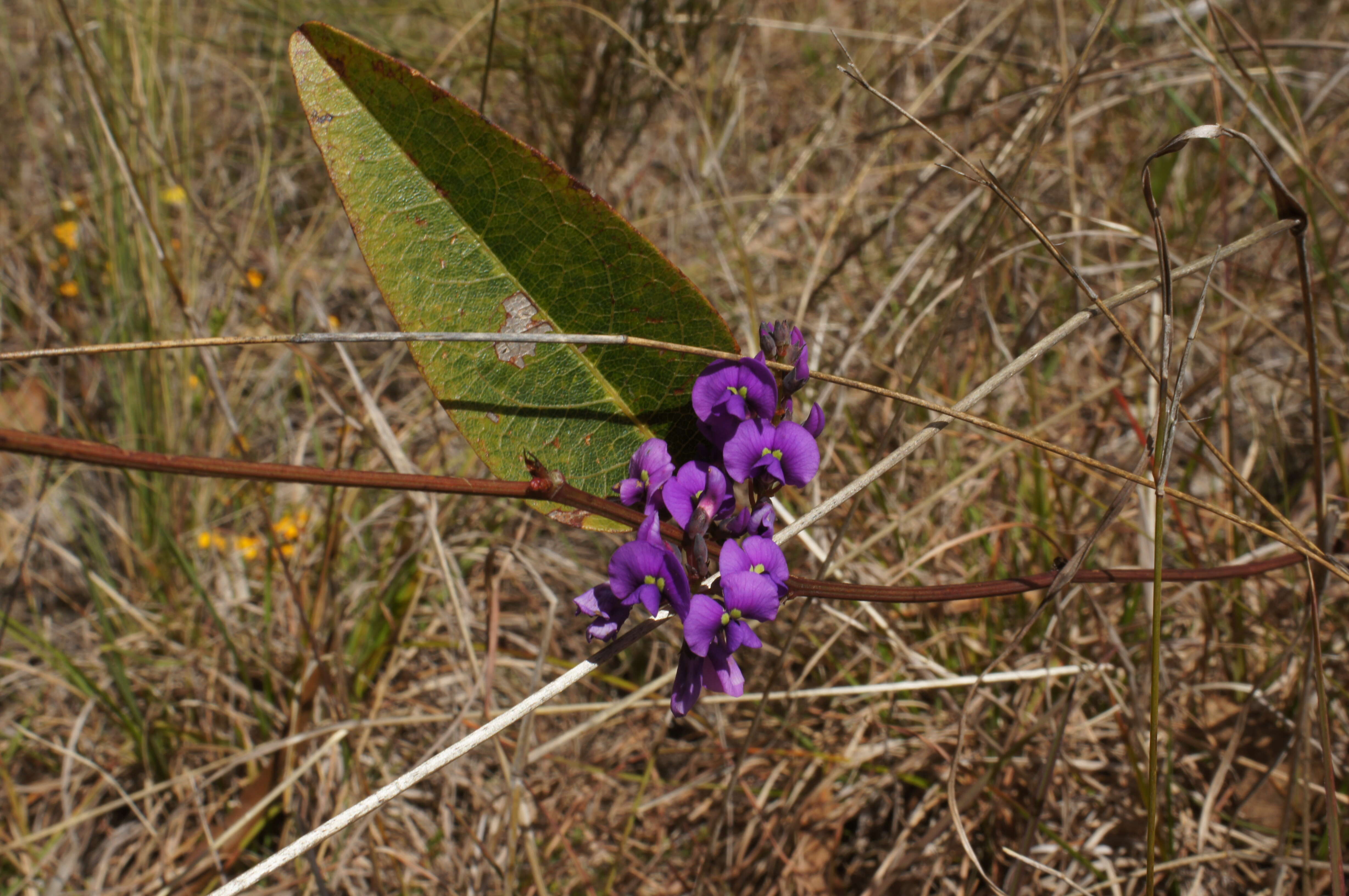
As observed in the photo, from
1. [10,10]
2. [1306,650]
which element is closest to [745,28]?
[1306,650]

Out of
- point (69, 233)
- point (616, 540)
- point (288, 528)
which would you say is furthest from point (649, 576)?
point (69, 233)

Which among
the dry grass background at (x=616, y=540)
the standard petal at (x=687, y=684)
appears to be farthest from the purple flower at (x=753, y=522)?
the dry grass background at (x=616, y=540)

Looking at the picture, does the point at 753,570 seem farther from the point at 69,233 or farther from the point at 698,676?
the point at 69,233

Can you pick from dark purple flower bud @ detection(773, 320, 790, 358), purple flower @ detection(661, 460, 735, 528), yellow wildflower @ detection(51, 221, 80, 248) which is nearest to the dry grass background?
yellow wildflower @ detection(51, 221, 80, 248)

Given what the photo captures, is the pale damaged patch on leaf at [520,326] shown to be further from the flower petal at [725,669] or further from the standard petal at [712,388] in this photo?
the flower petal at [725,669]

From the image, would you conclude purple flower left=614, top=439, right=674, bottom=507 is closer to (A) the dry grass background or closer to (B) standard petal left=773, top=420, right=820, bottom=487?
(B) standard petal left=773, top=420, right=820, bottom=487

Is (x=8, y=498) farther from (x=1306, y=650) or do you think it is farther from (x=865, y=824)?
(x=1306, y=650)
